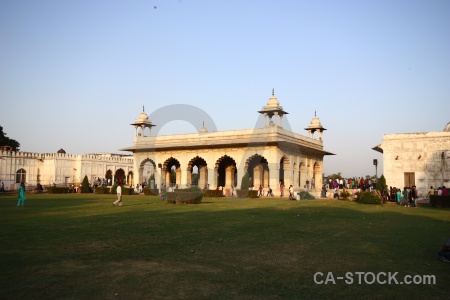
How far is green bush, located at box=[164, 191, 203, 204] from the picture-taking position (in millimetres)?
20188

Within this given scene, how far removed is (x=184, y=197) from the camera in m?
20.2

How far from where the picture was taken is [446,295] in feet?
15.2

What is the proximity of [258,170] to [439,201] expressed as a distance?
18.3m

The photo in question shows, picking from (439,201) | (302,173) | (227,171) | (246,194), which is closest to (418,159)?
(439,201)

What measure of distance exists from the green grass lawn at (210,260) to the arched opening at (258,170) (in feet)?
84.5

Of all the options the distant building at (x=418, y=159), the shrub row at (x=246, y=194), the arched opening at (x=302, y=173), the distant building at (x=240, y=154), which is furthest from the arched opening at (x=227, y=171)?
the distant building at (x=418, y=159)

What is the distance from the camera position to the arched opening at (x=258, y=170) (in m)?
36.5

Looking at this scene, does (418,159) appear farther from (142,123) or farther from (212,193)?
(142,123)

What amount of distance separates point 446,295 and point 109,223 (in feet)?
29.0

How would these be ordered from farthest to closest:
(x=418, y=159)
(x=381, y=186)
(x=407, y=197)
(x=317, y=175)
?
1. (x=317, y=175)
2. (x=418, y=159)
3. (x=381, y=186)
4. (x=407, y=197)

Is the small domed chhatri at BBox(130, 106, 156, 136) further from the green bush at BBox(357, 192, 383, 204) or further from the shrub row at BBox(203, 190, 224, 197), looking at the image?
the green bush at BBox(357, 192, 383, 204)

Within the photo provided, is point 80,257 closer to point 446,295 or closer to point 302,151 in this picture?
point 446,295

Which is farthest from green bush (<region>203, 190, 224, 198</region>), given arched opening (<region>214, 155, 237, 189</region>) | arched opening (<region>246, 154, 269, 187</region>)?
arched opening (<region>214, 155, 237, 189</region>)

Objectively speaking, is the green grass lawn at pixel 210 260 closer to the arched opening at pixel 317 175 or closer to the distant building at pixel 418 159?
the distant building at pixel 418 159
